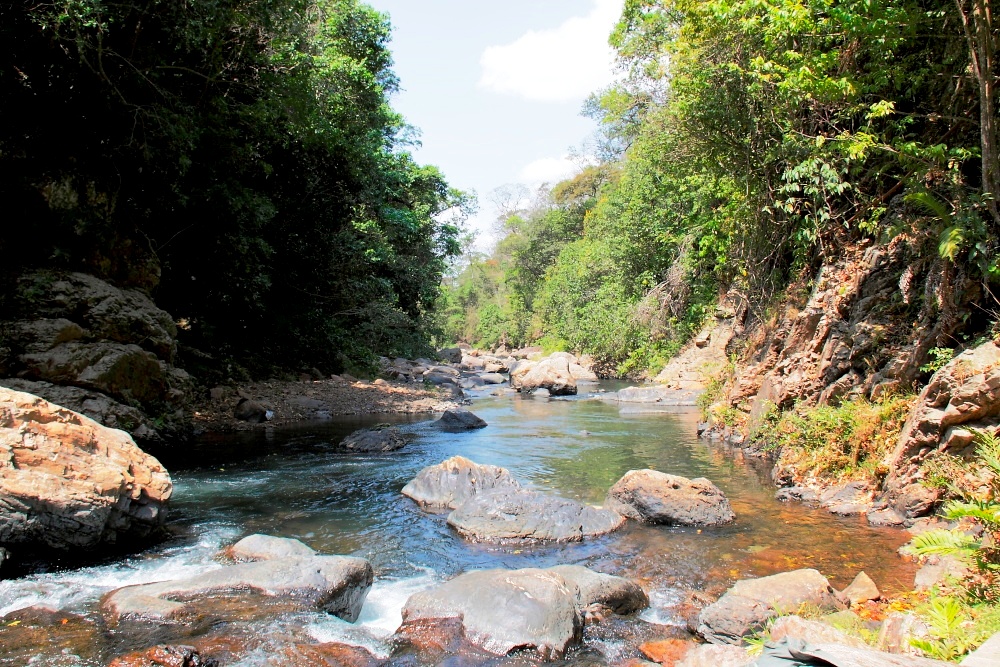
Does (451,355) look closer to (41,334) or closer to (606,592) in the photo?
(41,334)

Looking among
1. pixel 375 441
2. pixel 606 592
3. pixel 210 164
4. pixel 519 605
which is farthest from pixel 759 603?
pixel 210 164

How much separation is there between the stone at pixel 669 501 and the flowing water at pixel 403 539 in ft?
0.59

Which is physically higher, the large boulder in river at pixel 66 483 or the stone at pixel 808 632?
the large boulder in river at pixel 66 483

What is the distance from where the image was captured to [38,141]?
10852 millimetres

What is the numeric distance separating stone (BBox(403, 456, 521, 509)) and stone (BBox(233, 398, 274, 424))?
23.5 ft

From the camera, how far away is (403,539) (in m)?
7.14

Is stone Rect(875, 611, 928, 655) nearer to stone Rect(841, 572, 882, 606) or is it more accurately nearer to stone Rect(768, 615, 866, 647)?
stone Rect(768, 615, 866, 647)

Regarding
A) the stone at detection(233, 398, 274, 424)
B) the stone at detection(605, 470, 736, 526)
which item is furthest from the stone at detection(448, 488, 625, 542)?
the stone at detection(233, 398, 274, 424)

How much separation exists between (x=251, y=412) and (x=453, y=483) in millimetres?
8024

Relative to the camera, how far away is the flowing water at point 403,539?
4754mm

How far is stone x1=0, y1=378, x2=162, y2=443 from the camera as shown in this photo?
30.0 feet

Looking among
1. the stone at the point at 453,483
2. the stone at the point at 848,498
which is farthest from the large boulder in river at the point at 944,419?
the stone at the point at 453,483

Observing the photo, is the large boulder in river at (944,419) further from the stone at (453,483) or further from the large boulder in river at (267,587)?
the large boulder in river at (267,587)

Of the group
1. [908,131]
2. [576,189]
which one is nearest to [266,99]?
[908,131]
